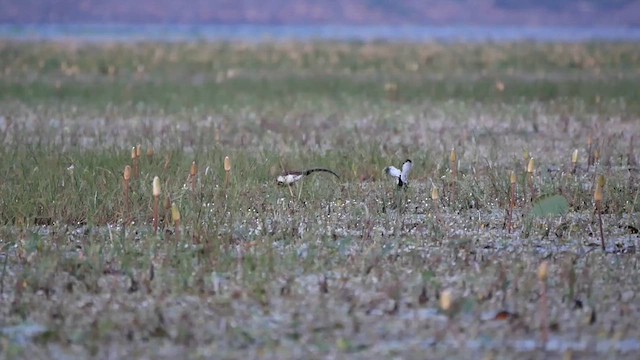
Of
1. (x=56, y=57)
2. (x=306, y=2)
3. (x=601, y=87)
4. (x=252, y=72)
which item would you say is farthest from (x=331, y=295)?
(x=306, y=2)

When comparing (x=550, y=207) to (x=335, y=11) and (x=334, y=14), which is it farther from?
(x=335, y=11)

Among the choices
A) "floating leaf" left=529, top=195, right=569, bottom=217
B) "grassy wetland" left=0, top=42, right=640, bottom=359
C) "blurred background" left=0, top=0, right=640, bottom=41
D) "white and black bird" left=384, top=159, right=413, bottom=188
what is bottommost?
"blurred background" left=0, top=0, right=640, bottom=41

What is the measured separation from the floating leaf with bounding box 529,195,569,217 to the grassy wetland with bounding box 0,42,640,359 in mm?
19

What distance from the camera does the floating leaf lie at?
26.7 ft

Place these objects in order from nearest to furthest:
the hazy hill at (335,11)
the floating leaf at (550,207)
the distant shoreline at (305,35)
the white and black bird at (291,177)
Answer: the floating leaf at (550,207), the white and black bird at (291,177), the distant shoreline at (305,35), the hazy hill at (335,11)

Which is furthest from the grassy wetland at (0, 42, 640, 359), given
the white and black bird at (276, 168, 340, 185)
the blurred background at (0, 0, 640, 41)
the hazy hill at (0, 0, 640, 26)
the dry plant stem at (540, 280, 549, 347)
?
the hazy hill at (0, 0, 640, 26)

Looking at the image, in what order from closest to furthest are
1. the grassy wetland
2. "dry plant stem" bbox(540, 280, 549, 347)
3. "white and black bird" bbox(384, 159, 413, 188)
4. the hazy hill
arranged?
"dry plant stem" bbox(540, 280, 549, 347)
the grassy wetland
"white and black bird" bbox(384, 159, 413, 188)
the hazy hill

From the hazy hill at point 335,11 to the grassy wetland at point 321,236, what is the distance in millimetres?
61919

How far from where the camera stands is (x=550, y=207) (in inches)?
323

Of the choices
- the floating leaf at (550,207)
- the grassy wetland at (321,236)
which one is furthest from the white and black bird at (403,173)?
the floating leaf at (550,207)

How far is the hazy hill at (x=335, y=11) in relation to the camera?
2987 inches

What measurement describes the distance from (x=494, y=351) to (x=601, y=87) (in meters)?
14.8

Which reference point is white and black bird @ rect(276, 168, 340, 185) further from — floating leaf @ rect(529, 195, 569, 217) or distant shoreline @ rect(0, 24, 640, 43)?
distant shoreline @ rect(0, 24, 640, 43)

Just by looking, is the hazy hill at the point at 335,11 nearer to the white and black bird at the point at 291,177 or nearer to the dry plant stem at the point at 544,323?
the white and black bird at the point at 291,177
